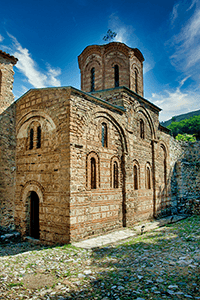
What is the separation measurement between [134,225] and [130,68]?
8.64m

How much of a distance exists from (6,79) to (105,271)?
7895mm

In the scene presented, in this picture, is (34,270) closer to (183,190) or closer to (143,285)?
(143,285)

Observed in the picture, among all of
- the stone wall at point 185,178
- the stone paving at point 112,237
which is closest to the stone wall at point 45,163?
the stone paving at point 112,237

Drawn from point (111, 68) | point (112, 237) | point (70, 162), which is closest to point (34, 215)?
point (70, 162)

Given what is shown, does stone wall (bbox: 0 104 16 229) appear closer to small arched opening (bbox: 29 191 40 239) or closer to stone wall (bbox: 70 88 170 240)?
small arched opening (bbox: 29 191 40 239)

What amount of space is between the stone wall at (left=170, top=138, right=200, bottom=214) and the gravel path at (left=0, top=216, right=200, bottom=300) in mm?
7598

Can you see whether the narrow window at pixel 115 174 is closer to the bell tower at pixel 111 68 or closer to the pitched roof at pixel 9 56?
the bell tower at pixel 111 68

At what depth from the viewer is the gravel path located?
3.56 metres

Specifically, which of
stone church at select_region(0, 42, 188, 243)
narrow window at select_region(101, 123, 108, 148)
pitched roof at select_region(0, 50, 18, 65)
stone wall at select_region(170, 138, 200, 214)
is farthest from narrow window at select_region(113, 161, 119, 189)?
stone wall at select_region(170, 138, 200, 214)

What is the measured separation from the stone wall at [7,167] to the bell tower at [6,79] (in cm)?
31

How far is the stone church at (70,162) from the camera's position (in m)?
6.48

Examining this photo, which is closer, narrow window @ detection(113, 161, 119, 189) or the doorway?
the doorway

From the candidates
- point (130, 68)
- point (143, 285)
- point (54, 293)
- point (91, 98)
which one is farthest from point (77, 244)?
point (130, 68)

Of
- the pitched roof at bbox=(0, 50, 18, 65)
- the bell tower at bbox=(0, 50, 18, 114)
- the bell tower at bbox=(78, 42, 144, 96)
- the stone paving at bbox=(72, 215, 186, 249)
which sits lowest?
the stone paving at bbox=(72, 215, 186, 249)
